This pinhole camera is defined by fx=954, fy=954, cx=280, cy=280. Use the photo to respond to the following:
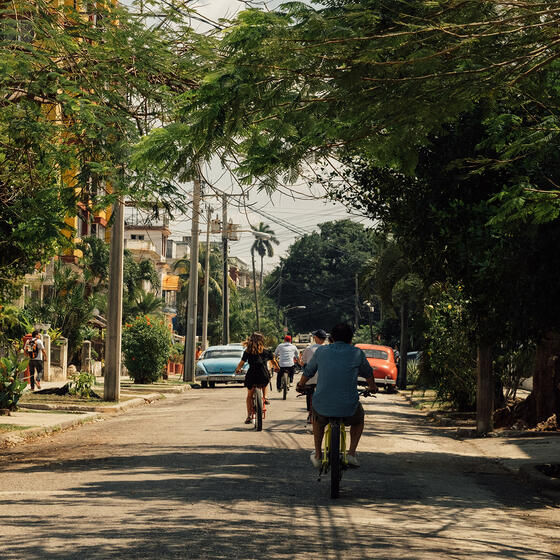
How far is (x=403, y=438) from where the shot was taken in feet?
62.0

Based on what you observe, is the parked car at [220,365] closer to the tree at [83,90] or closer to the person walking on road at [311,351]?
the person walking on road at [311,351]

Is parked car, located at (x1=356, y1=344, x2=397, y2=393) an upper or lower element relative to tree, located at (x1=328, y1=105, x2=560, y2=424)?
lower

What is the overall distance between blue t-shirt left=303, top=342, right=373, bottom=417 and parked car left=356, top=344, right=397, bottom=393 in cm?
3017

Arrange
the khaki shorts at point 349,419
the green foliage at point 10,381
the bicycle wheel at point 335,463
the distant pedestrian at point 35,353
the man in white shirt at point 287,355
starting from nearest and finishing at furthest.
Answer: the bicycle wheel at point 335,463, the khaki shorts at point 349,419, the green foliage at point 10,381, the man in white shirt at point 287,355, the distant pedestrian at point 35,353

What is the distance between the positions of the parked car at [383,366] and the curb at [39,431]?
22.1 meters

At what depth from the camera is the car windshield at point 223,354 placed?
39.1 m

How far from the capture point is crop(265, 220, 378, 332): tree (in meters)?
105

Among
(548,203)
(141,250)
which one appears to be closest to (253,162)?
(548,203)

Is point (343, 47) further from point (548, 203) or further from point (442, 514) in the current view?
point (442, 514)

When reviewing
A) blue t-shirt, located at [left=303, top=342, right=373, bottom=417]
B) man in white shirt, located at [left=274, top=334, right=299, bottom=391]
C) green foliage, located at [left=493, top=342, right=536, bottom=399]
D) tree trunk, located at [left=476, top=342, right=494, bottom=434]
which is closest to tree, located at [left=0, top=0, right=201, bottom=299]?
blue t-shirt, located at [left=303, top=342, right=373, bottom=417]

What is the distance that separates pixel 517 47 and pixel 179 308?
268 ft

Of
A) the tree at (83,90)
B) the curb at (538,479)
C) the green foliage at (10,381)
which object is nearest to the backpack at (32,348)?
the green foliage at (10,381)

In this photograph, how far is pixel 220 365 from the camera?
126 feet

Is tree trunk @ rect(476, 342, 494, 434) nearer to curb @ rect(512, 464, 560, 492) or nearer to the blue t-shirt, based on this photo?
curb @ rect(512, 464, 560, 492)
